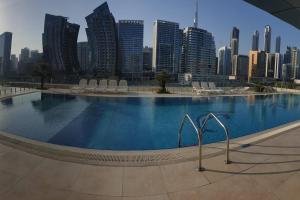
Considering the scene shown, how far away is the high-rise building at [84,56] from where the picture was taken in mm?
44328

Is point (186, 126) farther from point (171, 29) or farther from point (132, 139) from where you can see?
point (171, 29)

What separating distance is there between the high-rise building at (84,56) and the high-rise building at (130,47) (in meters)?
5.63

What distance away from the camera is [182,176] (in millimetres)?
3025

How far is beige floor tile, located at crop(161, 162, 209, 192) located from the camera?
2773mm

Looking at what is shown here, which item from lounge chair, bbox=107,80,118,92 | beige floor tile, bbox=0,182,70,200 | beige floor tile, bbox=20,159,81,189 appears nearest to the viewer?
beige floor tile, bbox=0,182,70,200

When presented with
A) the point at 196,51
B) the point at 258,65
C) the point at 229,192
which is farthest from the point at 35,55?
the point at 258,65

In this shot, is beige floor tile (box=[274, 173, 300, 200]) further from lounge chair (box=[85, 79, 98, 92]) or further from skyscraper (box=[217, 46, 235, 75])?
skyscraper (box=[217, 46, 235, 75])

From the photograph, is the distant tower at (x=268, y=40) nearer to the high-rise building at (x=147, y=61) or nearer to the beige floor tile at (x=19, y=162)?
Answer: the high-rise building at (x=147, y=61)

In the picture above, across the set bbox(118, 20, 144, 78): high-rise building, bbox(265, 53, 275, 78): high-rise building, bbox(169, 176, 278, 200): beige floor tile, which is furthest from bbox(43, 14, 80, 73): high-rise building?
bbox(265, 53, 275, 78): high-rise building

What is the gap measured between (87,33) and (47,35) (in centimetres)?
707

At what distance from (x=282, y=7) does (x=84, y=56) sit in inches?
1770

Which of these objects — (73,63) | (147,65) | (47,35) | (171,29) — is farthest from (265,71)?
(47,35)

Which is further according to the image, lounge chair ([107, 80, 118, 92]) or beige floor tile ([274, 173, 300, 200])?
lounge chair ([107, 80, 118, 92])

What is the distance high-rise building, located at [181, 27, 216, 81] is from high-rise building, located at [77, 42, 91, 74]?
22775 mm
